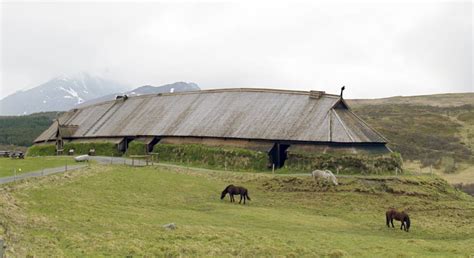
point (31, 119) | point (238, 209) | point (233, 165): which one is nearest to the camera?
point (238, 209)

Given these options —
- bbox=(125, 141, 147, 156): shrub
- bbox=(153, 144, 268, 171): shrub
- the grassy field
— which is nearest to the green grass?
the grassy field

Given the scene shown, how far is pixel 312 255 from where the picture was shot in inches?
902

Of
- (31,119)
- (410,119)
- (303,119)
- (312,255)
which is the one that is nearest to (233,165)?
(303,119)

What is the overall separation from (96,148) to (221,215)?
47099 mm

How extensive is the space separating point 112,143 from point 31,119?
124 metres

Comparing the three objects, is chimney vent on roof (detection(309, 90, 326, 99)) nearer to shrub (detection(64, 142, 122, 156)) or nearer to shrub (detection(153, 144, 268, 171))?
shrub (detection(153, 144, 268, 171))

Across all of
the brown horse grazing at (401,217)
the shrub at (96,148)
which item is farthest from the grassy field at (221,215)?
the shrub at (96,148)

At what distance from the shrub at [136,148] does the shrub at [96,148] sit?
2.32m

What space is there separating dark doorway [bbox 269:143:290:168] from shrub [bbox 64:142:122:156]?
26457 millimetres

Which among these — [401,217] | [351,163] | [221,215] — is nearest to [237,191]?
[221,215]

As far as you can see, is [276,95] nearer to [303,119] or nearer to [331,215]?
[303,119]

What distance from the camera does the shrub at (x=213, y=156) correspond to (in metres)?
58.6

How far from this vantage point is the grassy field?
2280 cm

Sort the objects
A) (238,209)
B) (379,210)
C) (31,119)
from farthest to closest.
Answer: (31,119), (379,210), (238,209)
